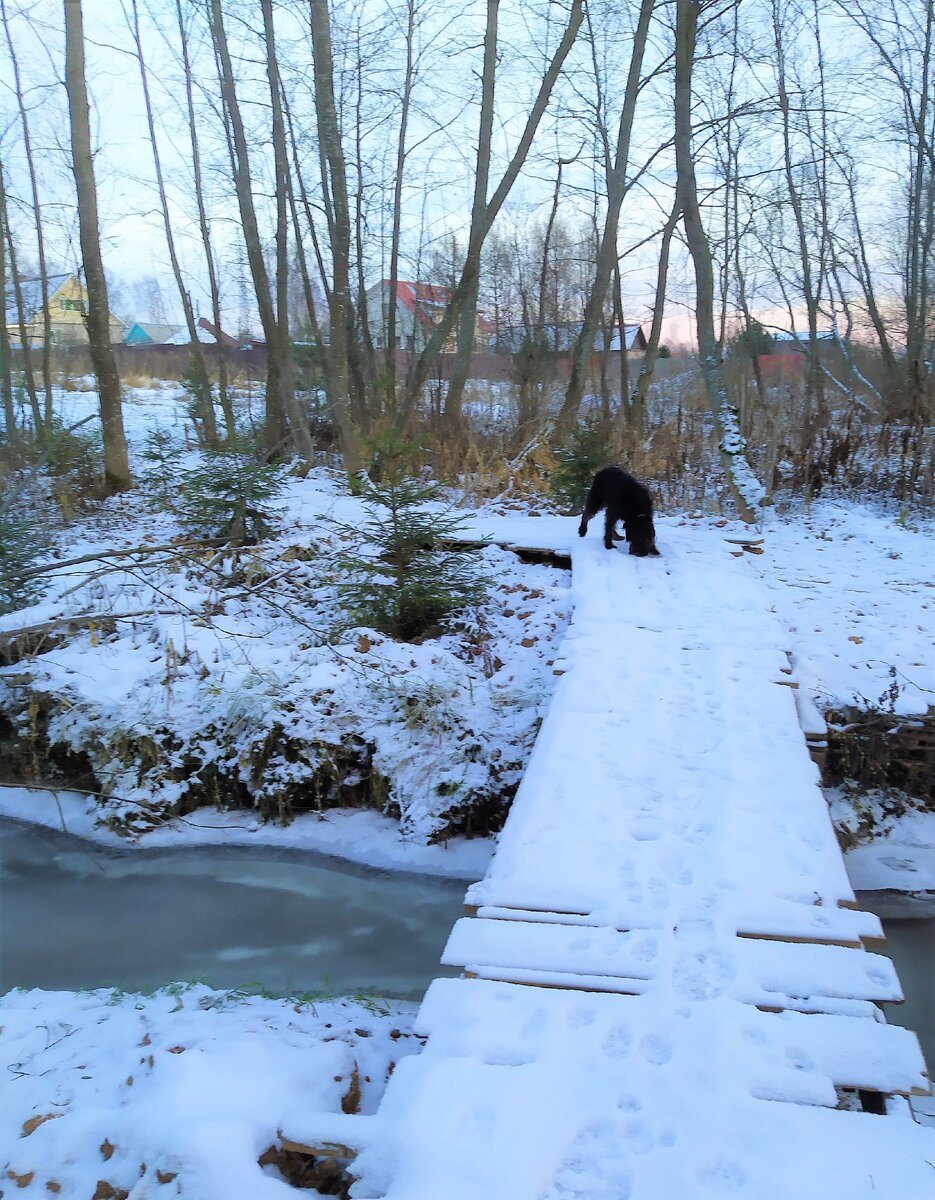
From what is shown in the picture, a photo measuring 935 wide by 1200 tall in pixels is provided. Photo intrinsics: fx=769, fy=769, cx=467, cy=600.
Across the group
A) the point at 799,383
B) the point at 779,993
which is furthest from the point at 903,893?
the point at 799,383

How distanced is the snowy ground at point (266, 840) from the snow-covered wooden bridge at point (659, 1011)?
19.8 inches

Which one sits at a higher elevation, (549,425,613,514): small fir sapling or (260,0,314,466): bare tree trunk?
(260,0,314,466): bare tree trunk

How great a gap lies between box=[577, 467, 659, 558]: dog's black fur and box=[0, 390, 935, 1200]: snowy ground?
0.57 m

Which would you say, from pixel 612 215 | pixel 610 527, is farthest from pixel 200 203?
pixel 610 527

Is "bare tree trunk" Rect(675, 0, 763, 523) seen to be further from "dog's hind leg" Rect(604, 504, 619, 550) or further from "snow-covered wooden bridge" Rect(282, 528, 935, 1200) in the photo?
"snow-covered wooden bridge" Rect(282, 528, 935, 1200)

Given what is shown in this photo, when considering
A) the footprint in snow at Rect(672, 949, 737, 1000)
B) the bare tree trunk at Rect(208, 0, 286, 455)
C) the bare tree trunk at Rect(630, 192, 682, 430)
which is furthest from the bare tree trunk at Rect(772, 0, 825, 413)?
the footprint in snow at Rect(672, 949, 737, 1000)

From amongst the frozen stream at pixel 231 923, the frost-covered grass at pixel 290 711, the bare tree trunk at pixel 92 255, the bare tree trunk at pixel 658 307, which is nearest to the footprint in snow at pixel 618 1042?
the frozen stream at pixel 231 923

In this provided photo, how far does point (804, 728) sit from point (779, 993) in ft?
6.50

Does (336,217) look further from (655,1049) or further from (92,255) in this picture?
(655,1049)

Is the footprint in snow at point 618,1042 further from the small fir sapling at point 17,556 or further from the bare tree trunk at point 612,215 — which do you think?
the bare tree trunk at point 612,215

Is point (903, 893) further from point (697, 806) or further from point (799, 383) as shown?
point (799, 383)

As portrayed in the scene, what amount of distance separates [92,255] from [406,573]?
6735mm

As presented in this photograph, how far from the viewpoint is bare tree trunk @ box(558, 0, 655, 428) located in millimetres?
10698

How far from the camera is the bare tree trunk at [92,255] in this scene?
886 centimetres
